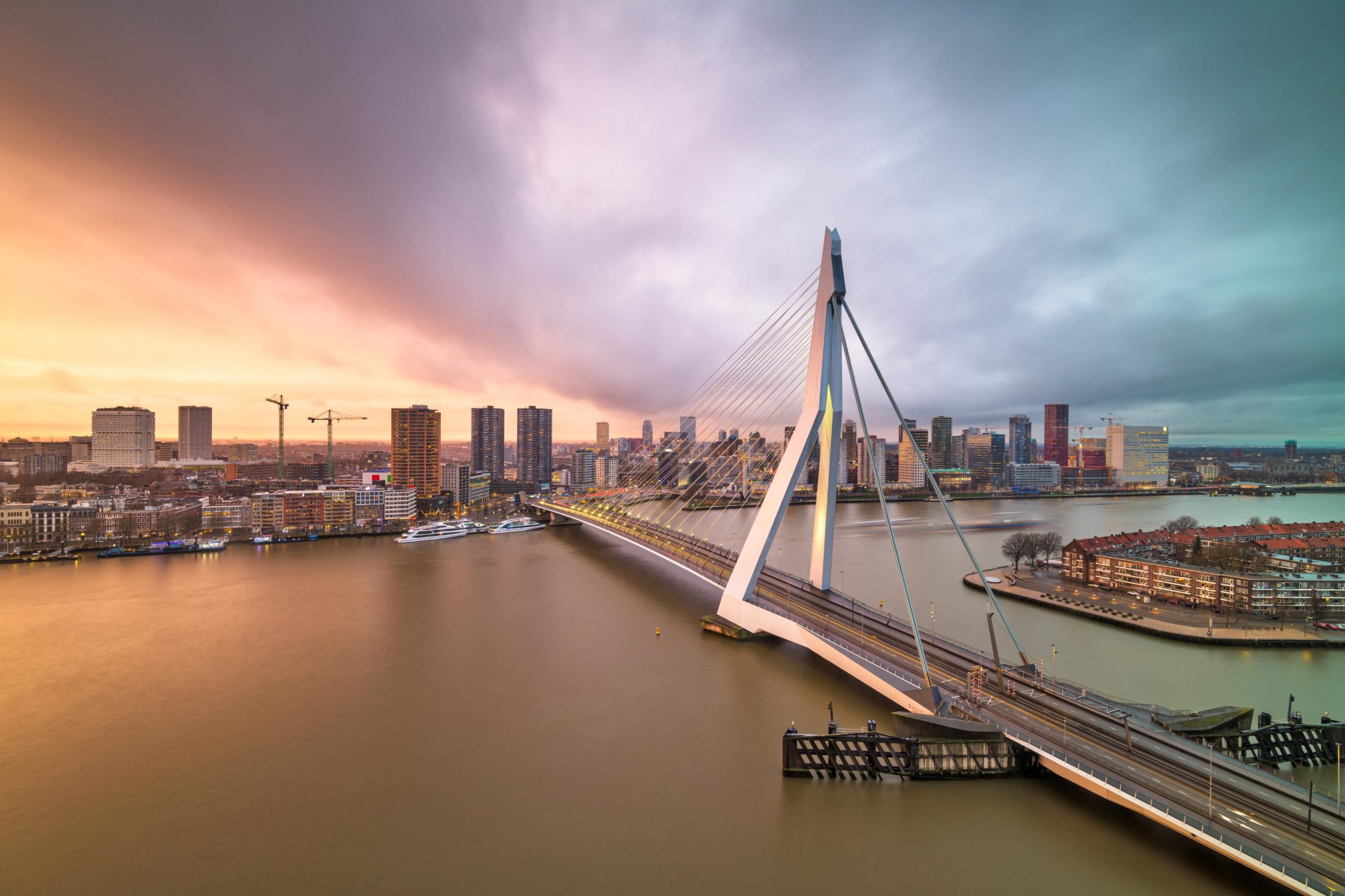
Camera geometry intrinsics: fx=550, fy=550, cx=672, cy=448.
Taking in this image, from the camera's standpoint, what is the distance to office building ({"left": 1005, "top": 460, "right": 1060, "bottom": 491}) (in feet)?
147

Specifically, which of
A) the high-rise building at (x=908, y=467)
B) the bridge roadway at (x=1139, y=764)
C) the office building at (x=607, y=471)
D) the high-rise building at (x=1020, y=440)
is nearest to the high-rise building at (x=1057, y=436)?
the high-rise building at (x=1020, y=440)

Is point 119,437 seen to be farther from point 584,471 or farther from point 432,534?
point 584,471

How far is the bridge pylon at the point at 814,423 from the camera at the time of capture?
21.9 feet

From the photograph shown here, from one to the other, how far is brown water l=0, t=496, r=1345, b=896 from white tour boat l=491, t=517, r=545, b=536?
9.66 meters

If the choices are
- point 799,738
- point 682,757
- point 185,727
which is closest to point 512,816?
point 682,757

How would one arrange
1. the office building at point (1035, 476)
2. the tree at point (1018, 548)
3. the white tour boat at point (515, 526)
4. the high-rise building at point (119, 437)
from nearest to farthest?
the tree at point (1018, 548), the white tour boat at point (515, 526), the high-rise building at point (119, 437), the office building at point (1035, 476)

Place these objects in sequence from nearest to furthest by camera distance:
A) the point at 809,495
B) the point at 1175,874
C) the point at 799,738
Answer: the point at 1175,874 < the point at 799,738 < the point at 809,495

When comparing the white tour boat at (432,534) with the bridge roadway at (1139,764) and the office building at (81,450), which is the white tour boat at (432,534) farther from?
the office building at (81,450)

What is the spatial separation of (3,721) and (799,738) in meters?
7.14

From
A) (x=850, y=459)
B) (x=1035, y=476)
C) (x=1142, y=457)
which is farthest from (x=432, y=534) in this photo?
(x=1142, y=457)

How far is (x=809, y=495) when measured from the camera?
32281mm

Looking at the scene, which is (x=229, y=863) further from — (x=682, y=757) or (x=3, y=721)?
(x=3, y=721)

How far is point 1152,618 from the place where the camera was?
8031 mm

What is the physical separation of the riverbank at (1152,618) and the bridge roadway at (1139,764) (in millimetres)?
4133
